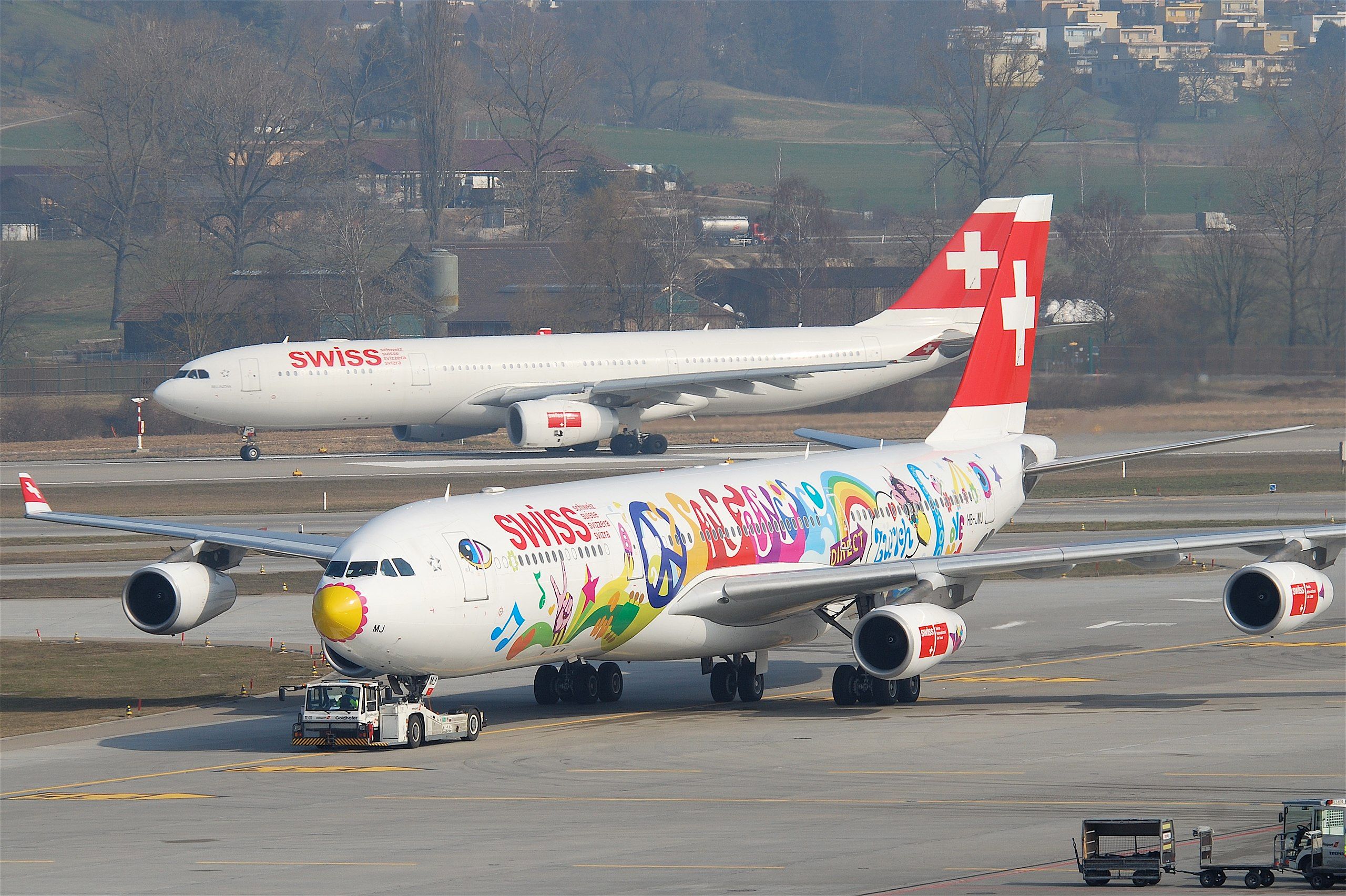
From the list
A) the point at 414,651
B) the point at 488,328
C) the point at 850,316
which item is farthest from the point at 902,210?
the point at 414,651

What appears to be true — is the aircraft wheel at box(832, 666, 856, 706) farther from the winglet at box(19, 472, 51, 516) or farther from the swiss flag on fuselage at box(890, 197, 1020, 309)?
the swiss flag on fuselage at box(890, 197, 1020, 309)

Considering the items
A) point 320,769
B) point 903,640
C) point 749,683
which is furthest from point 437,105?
point 320,769

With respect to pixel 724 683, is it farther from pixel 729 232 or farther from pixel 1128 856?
pixel 729 232

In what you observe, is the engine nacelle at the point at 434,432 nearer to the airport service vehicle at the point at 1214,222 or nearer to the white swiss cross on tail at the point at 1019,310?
the white swiss cross on tail at the point at 1019,310

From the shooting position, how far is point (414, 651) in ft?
94.0

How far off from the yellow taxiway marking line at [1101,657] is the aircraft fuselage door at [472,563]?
12.1m

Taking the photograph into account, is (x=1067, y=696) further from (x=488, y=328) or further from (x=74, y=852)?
(x=488, y=328)

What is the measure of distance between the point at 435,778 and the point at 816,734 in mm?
7035

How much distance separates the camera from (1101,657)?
132 ft

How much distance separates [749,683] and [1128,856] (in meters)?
16.1

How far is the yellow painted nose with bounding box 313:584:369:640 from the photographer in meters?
28.0

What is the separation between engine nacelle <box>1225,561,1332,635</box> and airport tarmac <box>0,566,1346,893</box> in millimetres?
1643

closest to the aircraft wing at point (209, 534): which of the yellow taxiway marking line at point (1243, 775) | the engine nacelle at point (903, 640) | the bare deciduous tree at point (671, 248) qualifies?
the engine nacelle at point (903, 640)

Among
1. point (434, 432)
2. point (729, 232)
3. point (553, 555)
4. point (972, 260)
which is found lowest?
point (553, 555)
